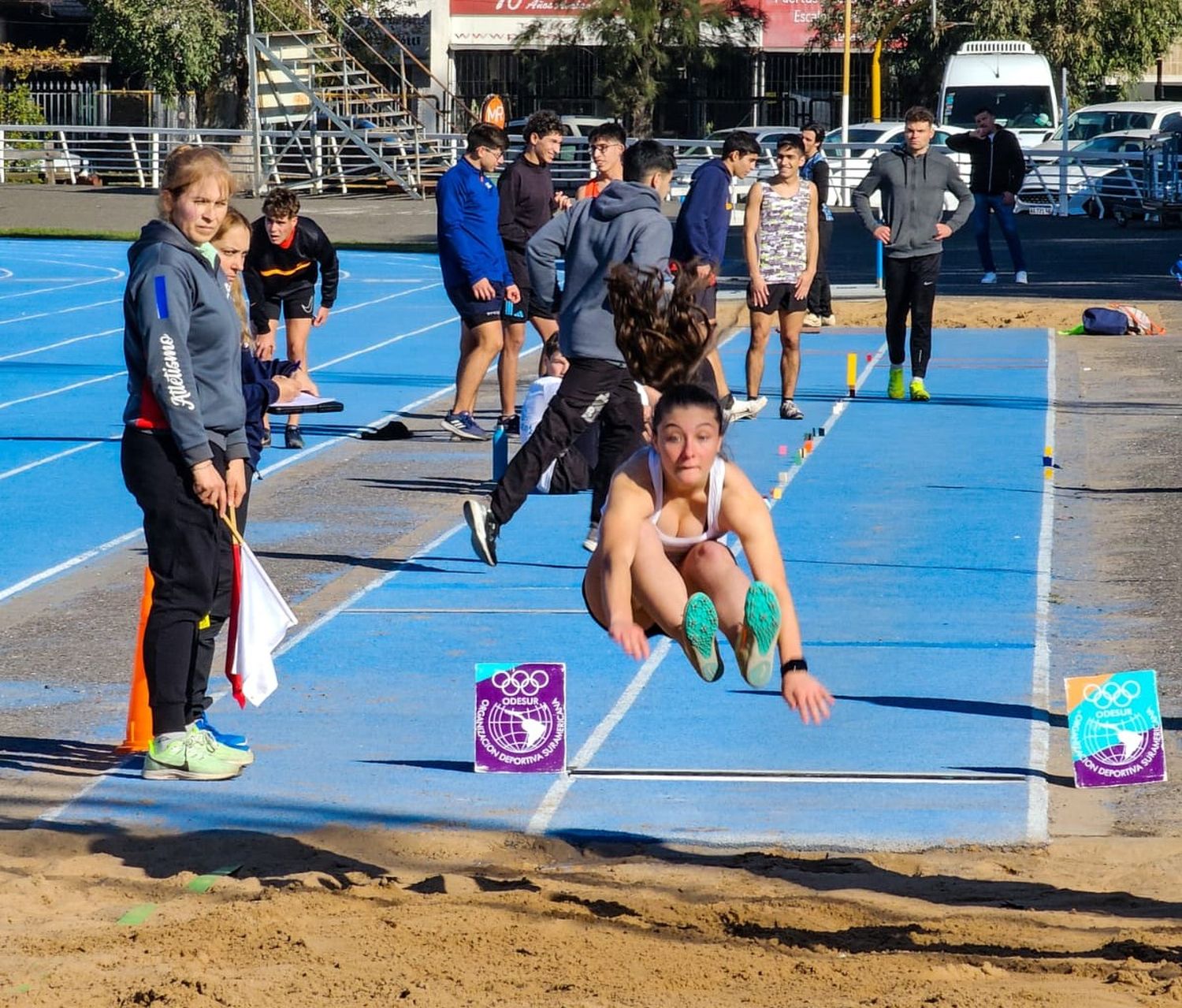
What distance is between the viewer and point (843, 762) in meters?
6.81

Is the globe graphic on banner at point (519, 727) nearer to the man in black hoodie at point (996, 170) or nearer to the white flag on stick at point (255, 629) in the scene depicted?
the white flag on stick at point (255, 629)

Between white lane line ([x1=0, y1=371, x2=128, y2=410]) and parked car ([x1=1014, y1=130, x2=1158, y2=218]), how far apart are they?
21.5 metres

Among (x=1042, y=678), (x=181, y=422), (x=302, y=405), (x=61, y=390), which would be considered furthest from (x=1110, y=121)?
(x=181, y=422)

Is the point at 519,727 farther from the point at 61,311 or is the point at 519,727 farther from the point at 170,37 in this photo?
the point at 170,37

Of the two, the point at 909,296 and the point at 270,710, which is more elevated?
the point at 909,296

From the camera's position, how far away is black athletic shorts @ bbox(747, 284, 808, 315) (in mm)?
13891

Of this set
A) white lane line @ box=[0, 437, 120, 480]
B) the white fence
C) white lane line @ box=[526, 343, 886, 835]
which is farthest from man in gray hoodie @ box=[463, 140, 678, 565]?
the white fence

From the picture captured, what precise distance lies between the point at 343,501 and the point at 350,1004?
7.47 metres

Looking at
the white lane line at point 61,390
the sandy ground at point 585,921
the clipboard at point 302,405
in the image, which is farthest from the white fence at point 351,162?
the sandy ground at point 585,921

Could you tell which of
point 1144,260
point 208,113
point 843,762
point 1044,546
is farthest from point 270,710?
point 208,113

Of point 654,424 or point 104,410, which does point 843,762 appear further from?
point 104,410

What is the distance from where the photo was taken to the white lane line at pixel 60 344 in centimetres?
1984

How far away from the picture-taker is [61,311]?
78.5ft

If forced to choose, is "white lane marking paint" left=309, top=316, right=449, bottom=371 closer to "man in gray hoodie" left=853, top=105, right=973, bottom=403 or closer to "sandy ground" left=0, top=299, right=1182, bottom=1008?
"man in gray hoodie" left=853, top=105, right=973, bottom=403
